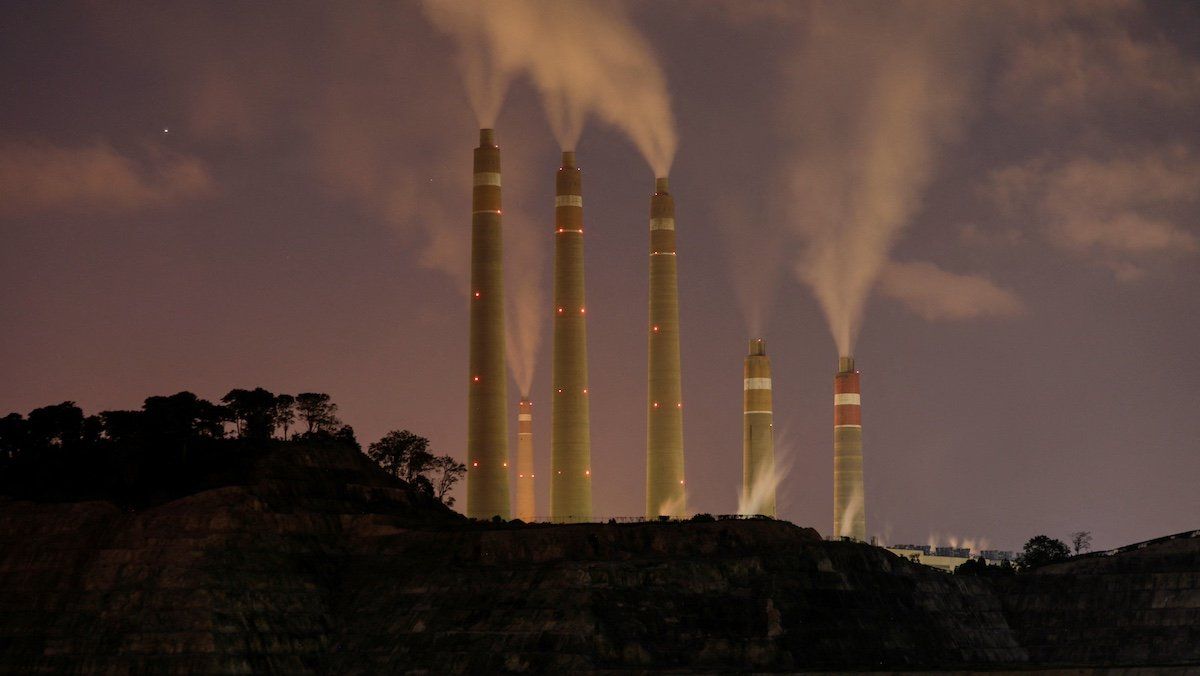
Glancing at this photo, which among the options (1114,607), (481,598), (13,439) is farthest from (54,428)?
(1114,607)

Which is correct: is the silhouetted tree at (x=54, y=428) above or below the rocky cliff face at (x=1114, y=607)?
above

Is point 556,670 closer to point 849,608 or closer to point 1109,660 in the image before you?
point 849,608

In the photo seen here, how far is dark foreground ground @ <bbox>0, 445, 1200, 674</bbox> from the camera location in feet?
510

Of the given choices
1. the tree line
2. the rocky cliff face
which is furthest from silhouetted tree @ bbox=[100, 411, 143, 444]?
the rocky cliff face

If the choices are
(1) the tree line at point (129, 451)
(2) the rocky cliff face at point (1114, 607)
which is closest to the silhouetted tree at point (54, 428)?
(1) the tree line at point (129, 451)

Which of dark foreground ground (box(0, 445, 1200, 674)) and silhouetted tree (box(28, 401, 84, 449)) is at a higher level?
silhouetted tree (box(28, 401, 84, 449))

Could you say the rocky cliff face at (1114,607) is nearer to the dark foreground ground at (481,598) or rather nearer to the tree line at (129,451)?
the dark foreground ground at (481,598)

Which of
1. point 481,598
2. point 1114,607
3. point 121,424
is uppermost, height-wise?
point 121,424

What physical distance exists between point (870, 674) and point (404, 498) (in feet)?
188

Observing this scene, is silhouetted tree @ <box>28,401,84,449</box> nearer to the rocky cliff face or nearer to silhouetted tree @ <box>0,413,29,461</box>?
silhouetted tree @ <box>0,413,29,461</box>

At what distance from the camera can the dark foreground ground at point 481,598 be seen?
15550 cm

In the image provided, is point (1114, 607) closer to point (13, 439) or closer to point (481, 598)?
point (481, 598)

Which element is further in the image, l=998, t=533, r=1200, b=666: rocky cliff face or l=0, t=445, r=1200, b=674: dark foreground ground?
l=998, t=533, r=1200, b=666: rocky cliff face

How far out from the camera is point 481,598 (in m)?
162
